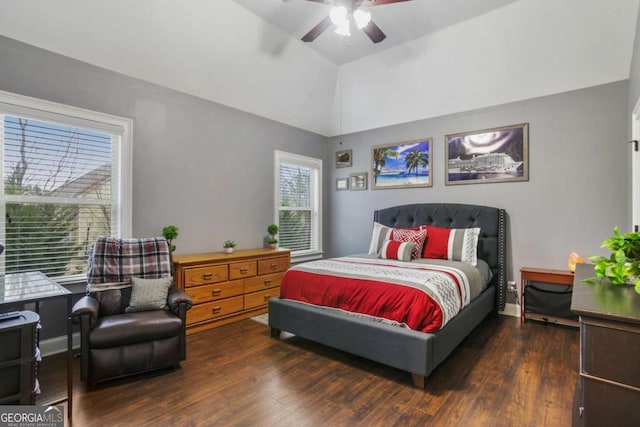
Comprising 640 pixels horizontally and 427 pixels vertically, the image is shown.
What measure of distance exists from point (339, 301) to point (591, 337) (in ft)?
6.22

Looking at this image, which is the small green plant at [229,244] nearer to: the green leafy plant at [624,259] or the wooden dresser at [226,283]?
the wooden dresser at [226,283]

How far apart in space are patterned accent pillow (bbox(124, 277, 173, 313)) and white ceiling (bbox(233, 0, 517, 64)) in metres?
2.68

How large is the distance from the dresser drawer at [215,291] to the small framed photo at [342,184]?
8.06ft

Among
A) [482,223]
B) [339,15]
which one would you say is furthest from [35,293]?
[482,223]

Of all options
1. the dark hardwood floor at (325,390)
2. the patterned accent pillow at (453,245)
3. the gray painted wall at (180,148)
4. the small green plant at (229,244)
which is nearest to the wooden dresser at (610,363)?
the dark hardwood floor at (325,390)

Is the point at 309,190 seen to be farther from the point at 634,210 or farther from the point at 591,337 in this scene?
the point at 591,337

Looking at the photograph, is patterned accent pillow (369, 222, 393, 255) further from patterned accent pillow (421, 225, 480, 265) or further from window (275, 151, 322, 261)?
window (275, 151, 322, 261)

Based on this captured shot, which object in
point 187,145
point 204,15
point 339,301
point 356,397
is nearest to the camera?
point 356,397

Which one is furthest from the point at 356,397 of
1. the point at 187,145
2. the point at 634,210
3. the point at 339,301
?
the point at 187,145

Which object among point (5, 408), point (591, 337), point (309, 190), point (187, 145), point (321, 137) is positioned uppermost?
point (321, 137)

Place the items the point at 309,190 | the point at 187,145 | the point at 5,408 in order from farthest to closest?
the point at 309,190 < the point at 187,145 < the point at 5,408

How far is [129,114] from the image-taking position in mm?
3260

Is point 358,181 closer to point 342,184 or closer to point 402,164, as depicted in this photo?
point 342,184

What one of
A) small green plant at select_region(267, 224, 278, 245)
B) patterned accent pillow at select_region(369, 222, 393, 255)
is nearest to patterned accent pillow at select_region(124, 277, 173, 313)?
small green plant at select_region(267, 224, 278, 245)
